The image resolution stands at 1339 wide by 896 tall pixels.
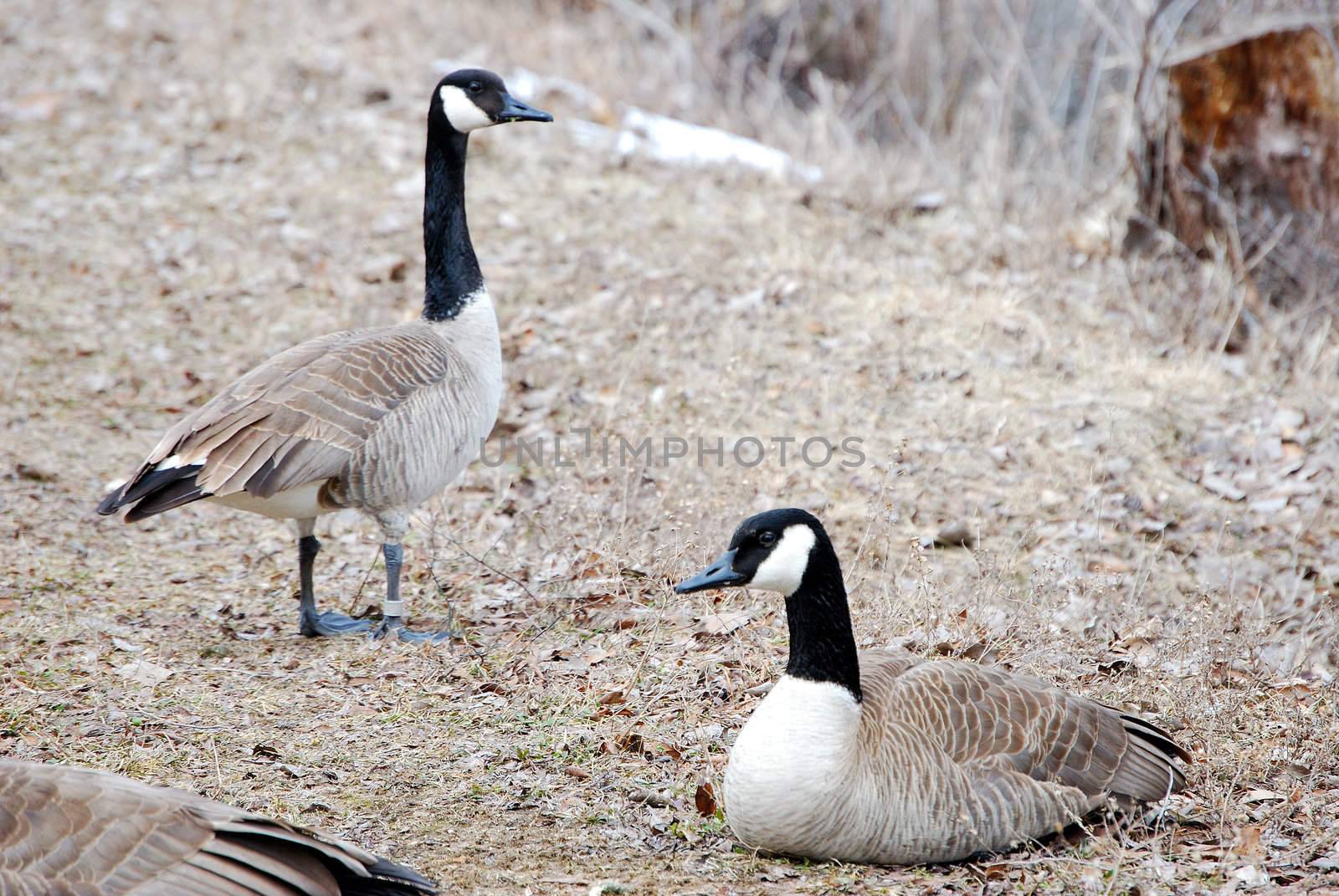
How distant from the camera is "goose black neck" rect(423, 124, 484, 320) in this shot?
6.00 metres

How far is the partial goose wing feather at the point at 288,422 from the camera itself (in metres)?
4.95

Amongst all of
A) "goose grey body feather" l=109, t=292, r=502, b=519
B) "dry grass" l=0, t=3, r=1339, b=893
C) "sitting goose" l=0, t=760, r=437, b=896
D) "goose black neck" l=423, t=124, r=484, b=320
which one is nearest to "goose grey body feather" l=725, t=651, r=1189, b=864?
"dry grass" l=0, t=3, r=1339, b=893

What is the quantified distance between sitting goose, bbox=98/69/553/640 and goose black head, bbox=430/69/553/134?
71 centimetres

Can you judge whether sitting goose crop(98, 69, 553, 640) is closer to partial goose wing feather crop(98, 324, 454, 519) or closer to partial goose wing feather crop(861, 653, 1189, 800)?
partial goose wing feather crop(98, 324, 454, 519)

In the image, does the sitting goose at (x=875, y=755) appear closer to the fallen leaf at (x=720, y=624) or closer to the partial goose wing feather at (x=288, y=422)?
the fallen leaf at (x=720, y=624)

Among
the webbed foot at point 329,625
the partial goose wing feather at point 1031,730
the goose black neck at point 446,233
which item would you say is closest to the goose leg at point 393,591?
the webbed foot at point 329,625

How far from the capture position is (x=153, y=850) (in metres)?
3.06

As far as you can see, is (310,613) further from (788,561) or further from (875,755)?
(875,755)

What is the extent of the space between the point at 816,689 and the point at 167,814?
5.46 ft

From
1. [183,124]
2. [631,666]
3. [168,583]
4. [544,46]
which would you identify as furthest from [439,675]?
[544,46]

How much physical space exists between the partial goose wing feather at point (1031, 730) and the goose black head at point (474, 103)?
339 cm

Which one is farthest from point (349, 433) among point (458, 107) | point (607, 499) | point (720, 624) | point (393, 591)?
point (458, 107)

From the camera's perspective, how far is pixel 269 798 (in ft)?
13.6

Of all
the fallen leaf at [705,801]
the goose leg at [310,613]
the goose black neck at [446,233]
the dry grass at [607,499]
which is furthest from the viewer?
the goose black neck at [446,233]
